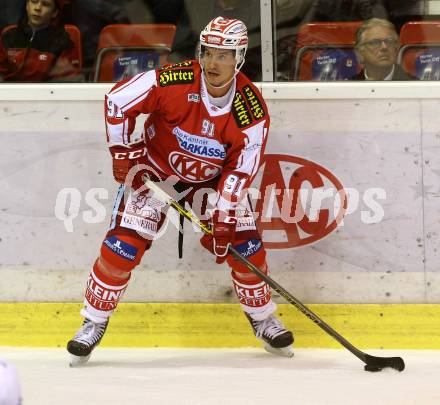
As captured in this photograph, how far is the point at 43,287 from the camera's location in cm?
397

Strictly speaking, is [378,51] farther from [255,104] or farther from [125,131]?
[125,131]

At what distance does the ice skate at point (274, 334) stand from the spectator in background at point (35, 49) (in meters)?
1.22

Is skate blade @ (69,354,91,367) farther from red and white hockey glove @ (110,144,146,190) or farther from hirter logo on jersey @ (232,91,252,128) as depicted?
hirter logo on jersey @ (232,91,252,128)

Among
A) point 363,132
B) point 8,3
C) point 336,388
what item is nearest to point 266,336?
point 336,388

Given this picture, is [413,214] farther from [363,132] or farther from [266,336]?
[266,336]

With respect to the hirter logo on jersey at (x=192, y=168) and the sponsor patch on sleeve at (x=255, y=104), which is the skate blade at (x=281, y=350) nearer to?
the hirter logo on jersey at (x=192, y=168)

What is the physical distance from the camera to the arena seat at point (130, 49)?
13.0ft

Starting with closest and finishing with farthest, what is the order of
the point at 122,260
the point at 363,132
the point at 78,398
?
1. the point at 78,398
2. the point at 122,260
3. the point at 363,132

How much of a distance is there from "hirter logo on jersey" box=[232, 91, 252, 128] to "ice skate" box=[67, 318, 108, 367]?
0.88 metres

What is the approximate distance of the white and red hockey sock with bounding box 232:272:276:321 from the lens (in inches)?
145

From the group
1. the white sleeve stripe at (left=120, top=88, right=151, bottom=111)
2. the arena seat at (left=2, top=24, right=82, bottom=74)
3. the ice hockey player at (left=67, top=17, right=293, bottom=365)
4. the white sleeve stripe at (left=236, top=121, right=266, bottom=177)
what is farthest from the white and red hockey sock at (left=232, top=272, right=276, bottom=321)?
the arena seat at (left=2, top=24, right=82, bottom=74)

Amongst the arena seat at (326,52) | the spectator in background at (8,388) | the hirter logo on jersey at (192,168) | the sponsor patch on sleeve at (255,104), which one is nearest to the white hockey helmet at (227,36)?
the sponsor patch on sleeve at (255,104)

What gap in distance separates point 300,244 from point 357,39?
2.73 feet

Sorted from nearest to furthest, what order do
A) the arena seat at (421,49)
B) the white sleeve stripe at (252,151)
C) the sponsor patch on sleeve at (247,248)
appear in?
the white sleeve stripe at (252,151) < the sponsor patch on sleeve at (247,248) < the arena seat at (421,49)
